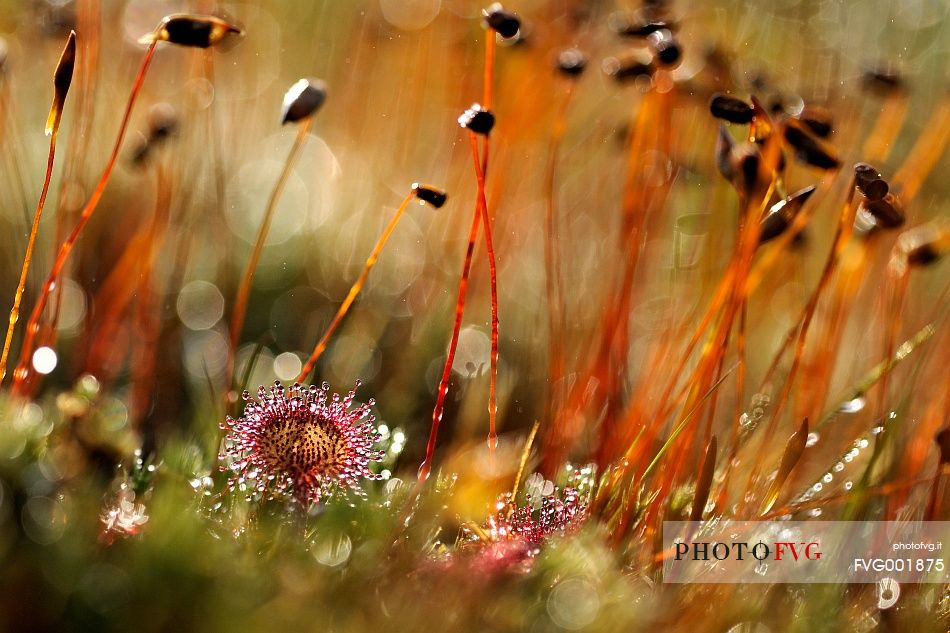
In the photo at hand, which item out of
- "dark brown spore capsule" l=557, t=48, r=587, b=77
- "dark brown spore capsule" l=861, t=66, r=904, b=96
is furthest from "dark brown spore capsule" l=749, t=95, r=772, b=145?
"dark brown spore capsule" l=861, t=66, r=904, b=96

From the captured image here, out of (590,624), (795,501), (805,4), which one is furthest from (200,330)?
(805,4)

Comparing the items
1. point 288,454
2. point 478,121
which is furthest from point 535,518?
point 478,121

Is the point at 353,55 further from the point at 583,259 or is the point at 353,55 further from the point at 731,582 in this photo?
the point at 731,582

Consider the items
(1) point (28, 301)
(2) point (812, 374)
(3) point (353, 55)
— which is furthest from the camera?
(3) point (353, 55)

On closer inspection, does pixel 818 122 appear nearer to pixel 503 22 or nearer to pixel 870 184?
pixel 870 184

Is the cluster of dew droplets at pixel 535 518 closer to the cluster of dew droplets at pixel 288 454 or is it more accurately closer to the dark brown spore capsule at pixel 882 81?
the cluster of dew droplets at pixel 288 454
